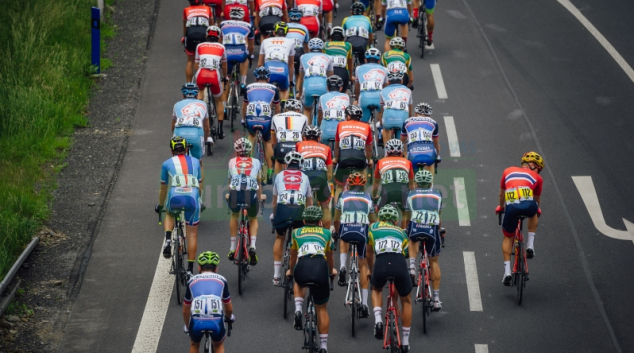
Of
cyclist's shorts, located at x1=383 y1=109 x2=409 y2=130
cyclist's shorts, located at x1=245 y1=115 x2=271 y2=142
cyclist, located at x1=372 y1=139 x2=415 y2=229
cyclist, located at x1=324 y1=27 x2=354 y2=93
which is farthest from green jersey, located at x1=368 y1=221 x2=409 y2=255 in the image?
cyclist, located at x1=324 y1=27 x2=354 y2=93

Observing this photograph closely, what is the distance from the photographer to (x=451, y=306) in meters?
15.4

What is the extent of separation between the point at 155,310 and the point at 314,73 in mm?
6505

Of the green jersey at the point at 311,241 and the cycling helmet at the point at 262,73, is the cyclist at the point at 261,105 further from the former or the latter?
the green jersey at the point at 311,241

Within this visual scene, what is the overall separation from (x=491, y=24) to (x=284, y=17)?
284 inches

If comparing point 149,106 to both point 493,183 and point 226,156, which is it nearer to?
point 226,156

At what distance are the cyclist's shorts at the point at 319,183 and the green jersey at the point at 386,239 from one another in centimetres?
249

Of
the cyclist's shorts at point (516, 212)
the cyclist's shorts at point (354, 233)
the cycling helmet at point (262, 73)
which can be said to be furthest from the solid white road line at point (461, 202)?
the cycling helmet at point (262, 73)

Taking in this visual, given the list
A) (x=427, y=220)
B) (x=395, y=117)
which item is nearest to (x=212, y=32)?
(x=395, y=117)

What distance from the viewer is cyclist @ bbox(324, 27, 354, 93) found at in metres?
20.4

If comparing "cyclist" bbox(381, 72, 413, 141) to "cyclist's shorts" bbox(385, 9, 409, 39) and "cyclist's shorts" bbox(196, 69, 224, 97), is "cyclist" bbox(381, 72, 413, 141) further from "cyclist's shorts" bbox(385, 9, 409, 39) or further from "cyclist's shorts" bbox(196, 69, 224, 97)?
"cyclist's shorts" bbox(385, 9, 409, 39)

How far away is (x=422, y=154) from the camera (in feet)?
55.9

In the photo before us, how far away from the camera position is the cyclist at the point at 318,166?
16281 mm

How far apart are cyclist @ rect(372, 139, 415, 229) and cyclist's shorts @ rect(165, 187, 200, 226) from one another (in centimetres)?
311

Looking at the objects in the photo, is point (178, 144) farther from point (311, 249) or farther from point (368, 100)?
point (368, 100)
